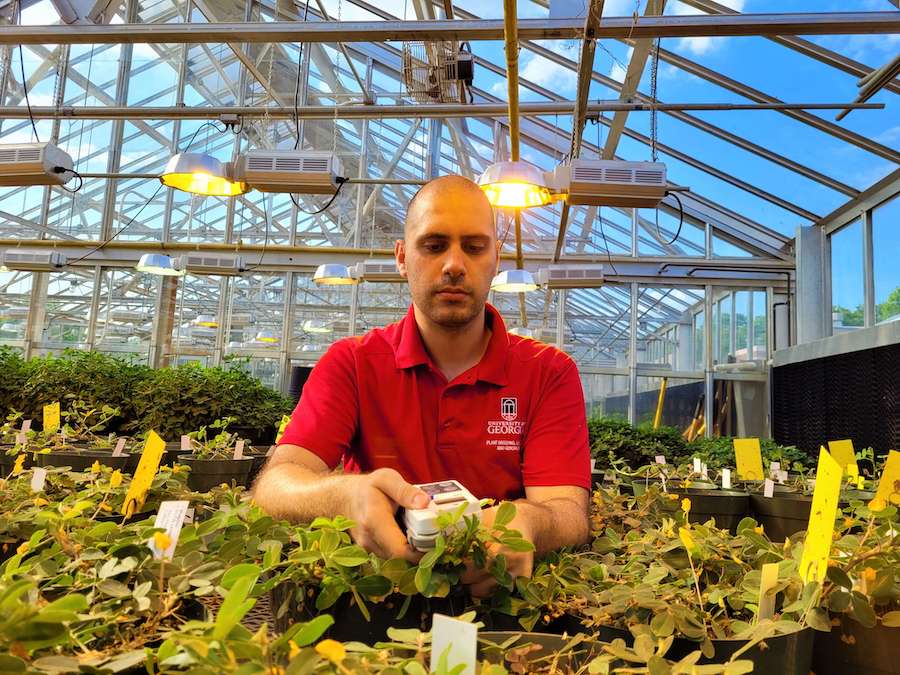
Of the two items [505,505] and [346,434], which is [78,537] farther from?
[346,434]

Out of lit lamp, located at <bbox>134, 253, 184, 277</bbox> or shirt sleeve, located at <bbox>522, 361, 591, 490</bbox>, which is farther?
lit lamp, located at <bbox>134, 253, 184, 277</bbox>

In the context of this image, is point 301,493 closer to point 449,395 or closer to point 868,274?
point 449,395

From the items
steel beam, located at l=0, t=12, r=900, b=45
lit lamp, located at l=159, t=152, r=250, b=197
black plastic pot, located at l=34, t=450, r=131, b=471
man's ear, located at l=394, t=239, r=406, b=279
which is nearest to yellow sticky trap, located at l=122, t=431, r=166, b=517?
man's ear, located at l=394, t=239, r=406, b=279

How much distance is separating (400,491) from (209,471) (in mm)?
1377

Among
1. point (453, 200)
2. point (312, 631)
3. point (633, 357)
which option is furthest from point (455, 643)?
point (633, 357)

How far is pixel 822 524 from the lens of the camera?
0.62 m

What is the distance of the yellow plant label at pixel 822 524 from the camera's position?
0.61 m

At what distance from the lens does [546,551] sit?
0.87 metres

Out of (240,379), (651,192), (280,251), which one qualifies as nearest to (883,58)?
(651,192)

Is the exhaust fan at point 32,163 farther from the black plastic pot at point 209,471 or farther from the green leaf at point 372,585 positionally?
the green leaf at point 372,585

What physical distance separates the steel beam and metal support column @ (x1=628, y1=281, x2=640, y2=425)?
6.52 m

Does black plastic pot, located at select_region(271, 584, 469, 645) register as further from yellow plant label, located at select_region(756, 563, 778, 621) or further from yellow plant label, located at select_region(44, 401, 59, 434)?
yellow plant label, located at select_region(44, 401, 59, 434)

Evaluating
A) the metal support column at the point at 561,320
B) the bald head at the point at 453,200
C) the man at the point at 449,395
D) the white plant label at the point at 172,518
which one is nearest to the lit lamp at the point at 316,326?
the metal support column at the point at 561,320

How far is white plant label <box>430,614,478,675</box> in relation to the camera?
0.40 m
